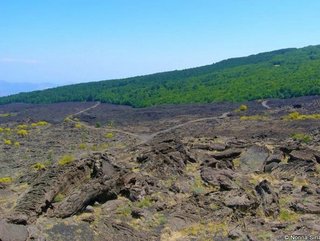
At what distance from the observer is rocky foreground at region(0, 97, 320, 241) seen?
20078mm

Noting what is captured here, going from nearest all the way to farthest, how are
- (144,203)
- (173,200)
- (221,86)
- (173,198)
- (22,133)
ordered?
(144,203) → (173,200) → (173,198) → (22,133) → (221,86)

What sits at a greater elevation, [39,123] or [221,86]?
[39,123]

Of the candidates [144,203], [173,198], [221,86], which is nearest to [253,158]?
[173,198]

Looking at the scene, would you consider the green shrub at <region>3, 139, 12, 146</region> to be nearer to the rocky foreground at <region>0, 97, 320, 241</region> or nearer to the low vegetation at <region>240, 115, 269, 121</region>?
the low vegetation at <region>240, 115, 269, 121</region>

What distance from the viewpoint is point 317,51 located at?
638 feet

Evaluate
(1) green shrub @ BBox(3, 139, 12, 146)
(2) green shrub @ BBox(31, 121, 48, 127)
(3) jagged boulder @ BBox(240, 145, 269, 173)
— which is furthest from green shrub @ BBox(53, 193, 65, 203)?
(2) green shrub @ BBox(31, 121, 48, 127)

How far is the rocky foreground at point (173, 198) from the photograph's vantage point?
20078 mm

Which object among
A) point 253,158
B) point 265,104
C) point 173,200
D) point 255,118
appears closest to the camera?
point 173,200

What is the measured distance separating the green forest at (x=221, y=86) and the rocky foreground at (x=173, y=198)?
84789 millimetres

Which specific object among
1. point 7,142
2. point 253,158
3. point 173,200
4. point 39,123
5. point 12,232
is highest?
point 12,232

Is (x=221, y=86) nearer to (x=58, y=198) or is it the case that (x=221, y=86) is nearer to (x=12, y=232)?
(x=58, y=198)

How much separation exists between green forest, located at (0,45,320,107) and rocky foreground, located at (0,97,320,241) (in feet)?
278

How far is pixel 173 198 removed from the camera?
81.8 feet

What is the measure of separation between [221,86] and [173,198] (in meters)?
119
